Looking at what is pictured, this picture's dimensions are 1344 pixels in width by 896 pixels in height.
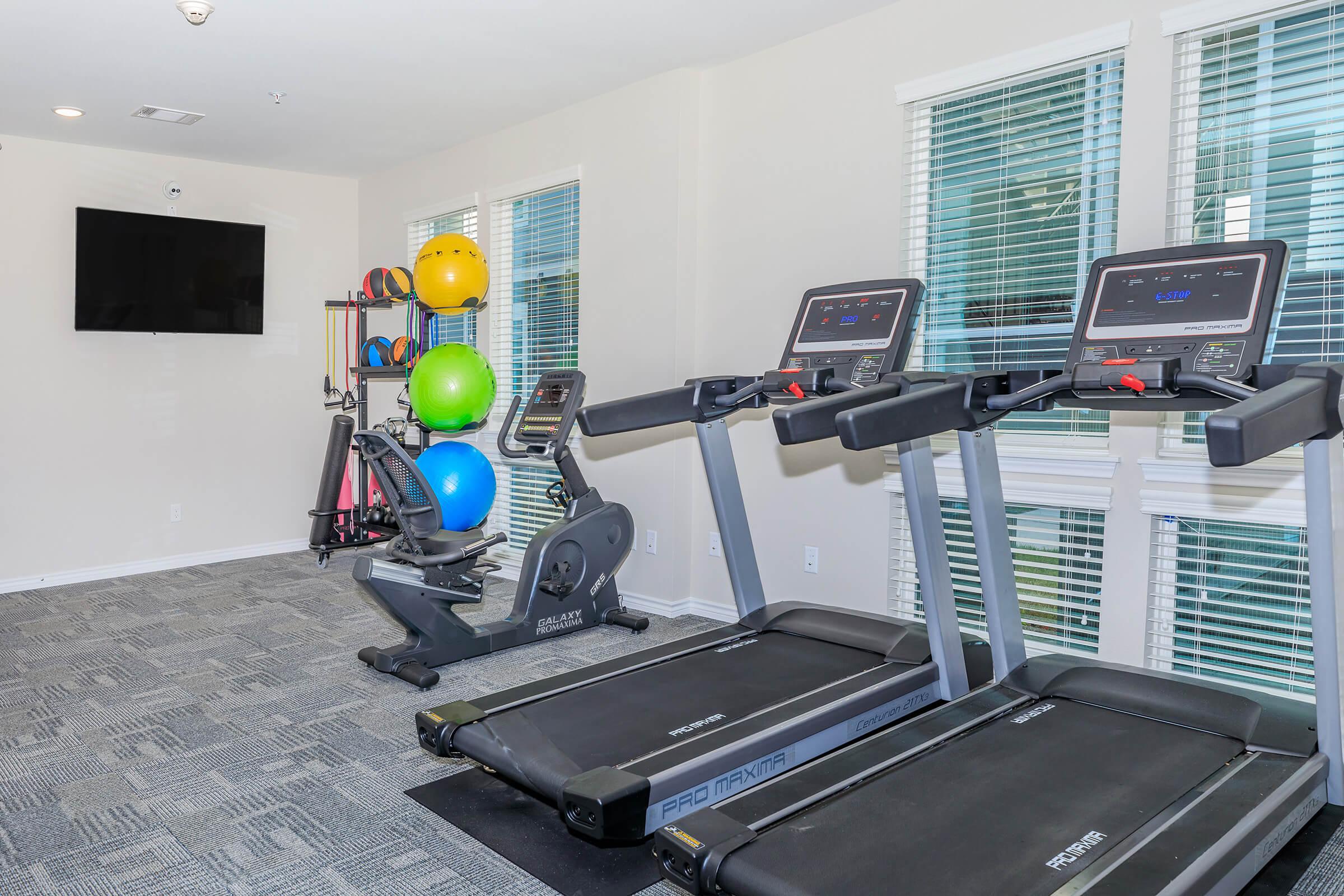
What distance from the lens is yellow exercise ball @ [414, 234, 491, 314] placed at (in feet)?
15.9

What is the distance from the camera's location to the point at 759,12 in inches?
143

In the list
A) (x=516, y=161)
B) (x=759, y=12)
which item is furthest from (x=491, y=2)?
(x=516, y=161)

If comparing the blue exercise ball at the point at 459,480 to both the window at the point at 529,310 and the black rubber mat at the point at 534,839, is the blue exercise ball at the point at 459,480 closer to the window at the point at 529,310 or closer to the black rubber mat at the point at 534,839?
the window at the point at 529,310

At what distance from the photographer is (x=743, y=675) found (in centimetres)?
288

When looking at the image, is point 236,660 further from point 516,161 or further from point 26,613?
point 516,161

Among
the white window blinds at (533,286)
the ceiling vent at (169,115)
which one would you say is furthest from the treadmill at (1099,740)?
the ceiling vent at (169,115)

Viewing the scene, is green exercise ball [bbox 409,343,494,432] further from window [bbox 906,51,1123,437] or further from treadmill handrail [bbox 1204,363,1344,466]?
treadmill handrail [bbox 1204,363,1344,466]

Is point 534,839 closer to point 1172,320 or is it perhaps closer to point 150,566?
point 1172,320

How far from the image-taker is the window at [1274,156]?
8.84ft

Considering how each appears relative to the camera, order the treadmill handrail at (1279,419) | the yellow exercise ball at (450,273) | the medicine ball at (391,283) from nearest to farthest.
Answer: the treadmill handrail at (1279,419) < the yellow exercise ball at (450,273) < the medicine ball at (391,283)

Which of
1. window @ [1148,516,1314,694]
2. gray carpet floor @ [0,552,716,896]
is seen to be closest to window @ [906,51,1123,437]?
window @ [1148,516,1314,694]

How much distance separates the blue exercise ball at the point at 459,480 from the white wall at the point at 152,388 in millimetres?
2142

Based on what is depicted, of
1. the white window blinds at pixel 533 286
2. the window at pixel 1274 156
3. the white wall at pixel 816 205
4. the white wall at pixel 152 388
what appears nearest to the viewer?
Result: the window at pixel 1274 156

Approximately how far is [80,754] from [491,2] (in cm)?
299
